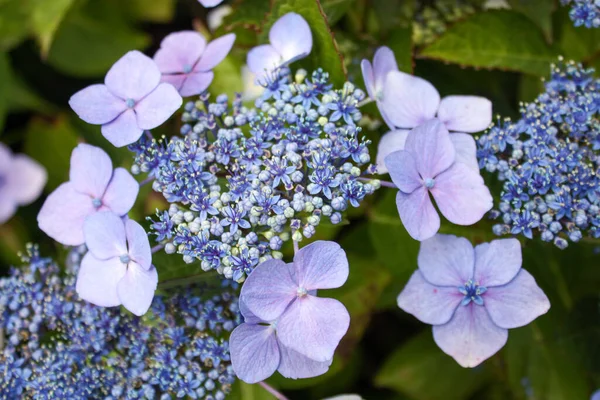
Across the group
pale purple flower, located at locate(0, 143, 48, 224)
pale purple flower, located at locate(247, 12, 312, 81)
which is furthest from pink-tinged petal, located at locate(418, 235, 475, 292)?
pale purple flower, located at locate(0, 143, 48, 224)

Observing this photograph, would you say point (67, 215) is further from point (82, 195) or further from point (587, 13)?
point (587, 13)

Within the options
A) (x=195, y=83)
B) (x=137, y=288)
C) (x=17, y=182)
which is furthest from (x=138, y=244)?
(x=17, y=182)

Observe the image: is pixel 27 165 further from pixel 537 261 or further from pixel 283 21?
pixel 537 261

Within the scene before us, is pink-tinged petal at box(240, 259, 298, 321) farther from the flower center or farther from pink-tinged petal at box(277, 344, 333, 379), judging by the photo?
the flower center

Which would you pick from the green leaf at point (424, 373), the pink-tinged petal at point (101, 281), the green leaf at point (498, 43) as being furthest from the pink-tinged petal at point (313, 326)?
A: the green leaf at point (424, 373)

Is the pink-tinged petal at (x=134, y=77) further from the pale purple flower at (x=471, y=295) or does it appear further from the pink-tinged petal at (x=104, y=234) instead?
the pale purple flower at (x=471, y=295)

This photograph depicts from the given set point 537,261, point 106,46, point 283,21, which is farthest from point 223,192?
point 106,46
